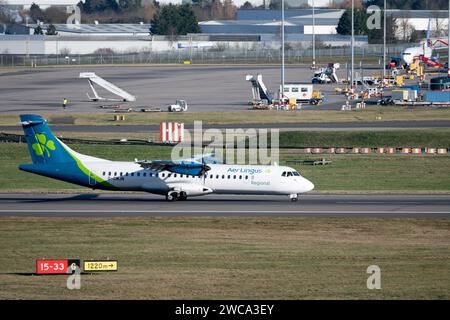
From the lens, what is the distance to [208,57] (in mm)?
188125

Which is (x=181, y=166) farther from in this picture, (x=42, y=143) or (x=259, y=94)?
(x=259, y=94)

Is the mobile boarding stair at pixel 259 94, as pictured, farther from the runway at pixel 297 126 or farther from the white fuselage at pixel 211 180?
the white fuselage at pixel 211 180

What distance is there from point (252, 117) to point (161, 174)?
4038cm

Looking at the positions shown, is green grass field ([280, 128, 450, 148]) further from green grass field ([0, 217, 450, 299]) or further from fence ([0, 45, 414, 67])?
fence ([0, 45, 414, 67])

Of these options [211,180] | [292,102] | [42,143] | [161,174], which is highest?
[292,102]

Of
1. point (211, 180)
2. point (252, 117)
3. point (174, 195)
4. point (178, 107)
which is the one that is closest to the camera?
point (211, 180)

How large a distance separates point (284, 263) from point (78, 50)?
164 m

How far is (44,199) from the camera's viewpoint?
5759cm

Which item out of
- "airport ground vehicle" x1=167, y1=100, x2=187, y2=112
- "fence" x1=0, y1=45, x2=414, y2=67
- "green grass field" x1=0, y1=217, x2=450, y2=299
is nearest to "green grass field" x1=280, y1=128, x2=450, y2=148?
"airport ground vehicle" x1=167, y1=100, x2=187, y2=112

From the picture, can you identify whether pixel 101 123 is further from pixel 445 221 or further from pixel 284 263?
pixel 284 263

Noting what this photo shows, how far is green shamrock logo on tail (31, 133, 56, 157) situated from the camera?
55.8 meters

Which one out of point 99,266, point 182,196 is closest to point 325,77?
point 182,196

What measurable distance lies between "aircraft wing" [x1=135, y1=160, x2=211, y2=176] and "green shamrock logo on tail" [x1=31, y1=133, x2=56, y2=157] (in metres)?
5.45

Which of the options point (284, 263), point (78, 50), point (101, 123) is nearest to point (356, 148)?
point (101, 123)
